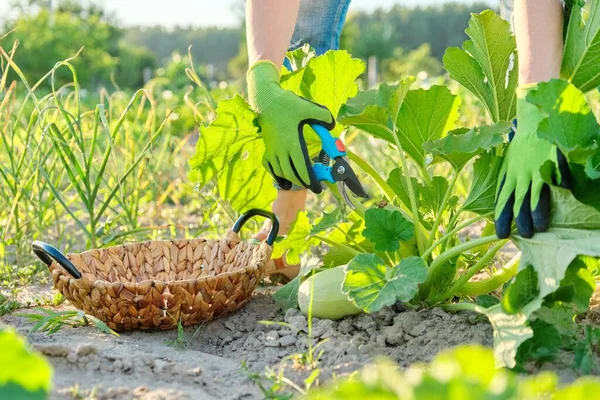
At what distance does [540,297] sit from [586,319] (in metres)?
0.49

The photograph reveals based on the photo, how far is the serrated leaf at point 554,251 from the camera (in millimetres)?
1210

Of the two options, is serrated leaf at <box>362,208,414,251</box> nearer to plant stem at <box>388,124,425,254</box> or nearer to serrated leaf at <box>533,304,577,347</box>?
plant stem at <box>388,124,425,254</box>

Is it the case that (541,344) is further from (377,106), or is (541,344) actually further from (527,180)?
(377,106)

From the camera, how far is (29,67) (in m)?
24.0

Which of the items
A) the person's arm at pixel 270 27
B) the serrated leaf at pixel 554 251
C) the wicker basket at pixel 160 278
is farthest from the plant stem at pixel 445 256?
→ the person's arm at pixel 270 27

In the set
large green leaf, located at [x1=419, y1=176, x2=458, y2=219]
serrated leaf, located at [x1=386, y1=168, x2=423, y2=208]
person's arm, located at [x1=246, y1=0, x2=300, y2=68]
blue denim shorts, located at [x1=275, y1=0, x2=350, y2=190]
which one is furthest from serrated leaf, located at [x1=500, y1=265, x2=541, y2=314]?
blue denim shorts, located at [x1=275, y1=0, x2=350, y2=190]

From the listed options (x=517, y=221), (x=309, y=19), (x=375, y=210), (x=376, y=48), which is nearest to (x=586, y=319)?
(x=517, y=221)

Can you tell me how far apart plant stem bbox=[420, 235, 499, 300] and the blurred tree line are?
154 cm

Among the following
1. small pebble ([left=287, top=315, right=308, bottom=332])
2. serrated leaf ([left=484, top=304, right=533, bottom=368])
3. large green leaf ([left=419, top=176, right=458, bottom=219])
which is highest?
large green leaf ([left=419, top=176, right=458, bottom=219])

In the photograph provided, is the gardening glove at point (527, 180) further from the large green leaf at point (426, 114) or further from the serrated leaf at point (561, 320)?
the large green leaf at point (426, 114)

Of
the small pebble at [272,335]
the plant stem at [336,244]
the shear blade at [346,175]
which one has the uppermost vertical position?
the shear blade at [346,175]

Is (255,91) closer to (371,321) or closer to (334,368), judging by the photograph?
(371,321)

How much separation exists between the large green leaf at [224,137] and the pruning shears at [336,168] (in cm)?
20

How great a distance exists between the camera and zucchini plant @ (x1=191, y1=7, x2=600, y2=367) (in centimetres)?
125
